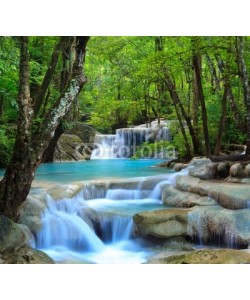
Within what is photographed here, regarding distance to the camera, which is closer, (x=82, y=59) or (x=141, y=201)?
(x=82, y=59)

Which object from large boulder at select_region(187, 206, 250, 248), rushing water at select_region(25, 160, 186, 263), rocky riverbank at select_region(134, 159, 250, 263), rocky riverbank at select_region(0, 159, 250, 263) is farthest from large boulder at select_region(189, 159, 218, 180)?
large boulder at select_region(187, 206, 250, 248)

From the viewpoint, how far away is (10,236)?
15.5 ft

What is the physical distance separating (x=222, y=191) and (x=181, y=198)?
0.93 m

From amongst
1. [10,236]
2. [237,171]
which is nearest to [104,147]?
[237,171]

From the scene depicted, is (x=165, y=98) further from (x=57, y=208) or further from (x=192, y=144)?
(x=57, y=208)

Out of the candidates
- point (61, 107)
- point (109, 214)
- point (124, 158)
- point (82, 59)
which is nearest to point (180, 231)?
point (109, 214)

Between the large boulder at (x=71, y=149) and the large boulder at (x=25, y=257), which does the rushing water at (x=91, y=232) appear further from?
the large boulder at (x=71, y=149)

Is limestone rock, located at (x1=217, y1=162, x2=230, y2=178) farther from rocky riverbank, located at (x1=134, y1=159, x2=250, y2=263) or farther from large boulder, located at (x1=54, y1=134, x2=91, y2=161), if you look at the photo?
large boulder, located at (x1=54, y1=134, x2=91, y2=161)

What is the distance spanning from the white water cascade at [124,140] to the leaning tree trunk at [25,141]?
12.5 meters

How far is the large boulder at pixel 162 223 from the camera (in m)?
5.58

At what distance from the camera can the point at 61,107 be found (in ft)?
16.2

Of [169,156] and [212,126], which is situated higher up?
[212,126]

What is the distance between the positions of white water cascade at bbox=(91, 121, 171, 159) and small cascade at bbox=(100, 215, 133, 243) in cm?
1129
